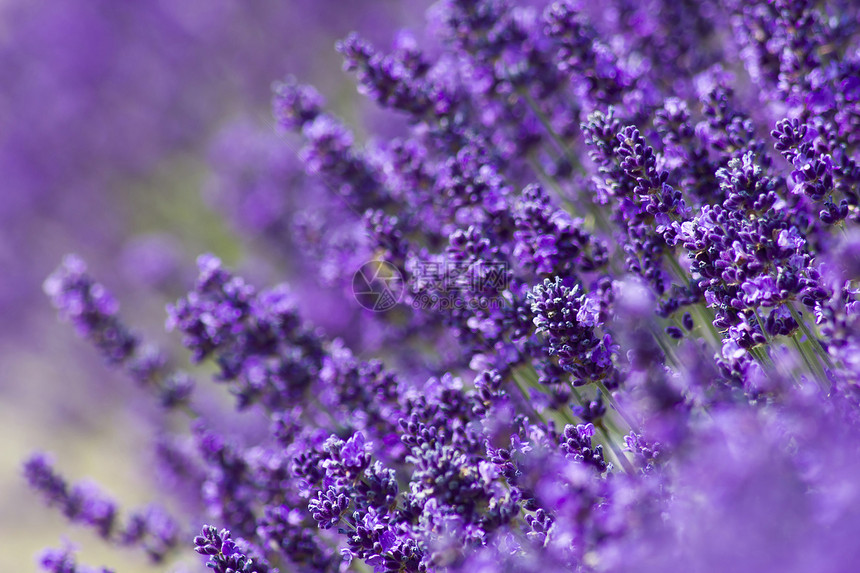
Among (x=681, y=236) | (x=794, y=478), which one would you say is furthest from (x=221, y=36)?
(x=794, y=478)

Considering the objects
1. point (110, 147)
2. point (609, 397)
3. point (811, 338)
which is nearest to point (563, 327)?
point (609, 397)

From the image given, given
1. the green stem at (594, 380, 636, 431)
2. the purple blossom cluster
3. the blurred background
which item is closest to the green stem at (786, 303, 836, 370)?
the purple blossom cluster

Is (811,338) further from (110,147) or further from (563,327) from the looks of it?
(110,147)

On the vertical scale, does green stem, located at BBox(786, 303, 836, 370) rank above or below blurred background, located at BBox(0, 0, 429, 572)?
below

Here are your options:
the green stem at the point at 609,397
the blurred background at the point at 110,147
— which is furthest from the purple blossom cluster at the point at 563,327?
the blurred background at the point at 110,147

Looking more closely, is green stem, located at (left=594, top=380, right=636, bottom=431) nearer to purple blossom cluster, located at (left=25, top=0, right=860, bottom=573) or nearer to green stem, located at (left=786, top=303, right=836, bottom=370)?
purple blossom cluster, located at (left=25, top=0, right=860, bottom=573)
